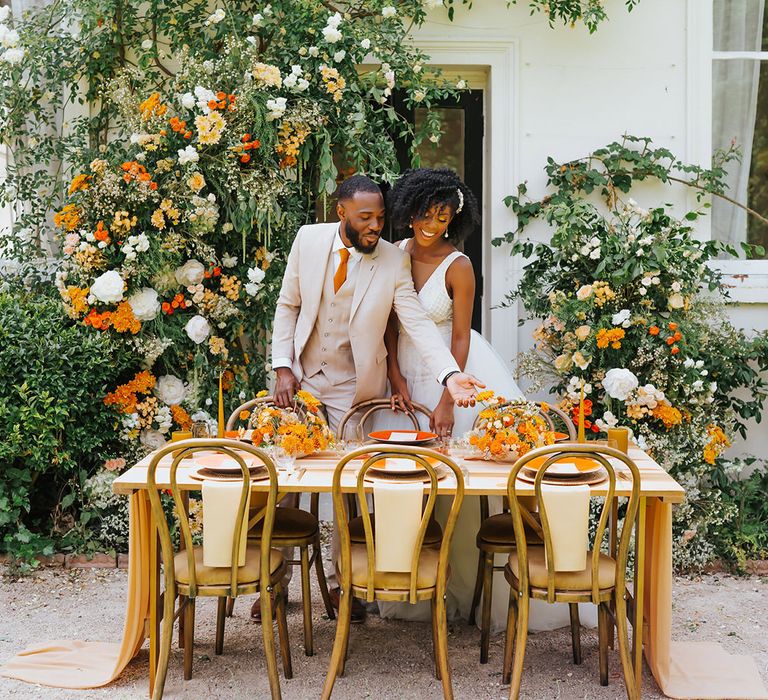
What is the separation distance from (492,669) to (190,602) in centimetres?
127

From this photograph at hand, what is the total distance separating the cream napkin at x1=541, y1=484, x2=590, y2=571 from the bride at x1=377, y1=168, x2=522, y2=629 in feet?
2.95

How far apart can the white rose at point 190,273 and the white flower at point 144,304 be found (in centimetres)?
19

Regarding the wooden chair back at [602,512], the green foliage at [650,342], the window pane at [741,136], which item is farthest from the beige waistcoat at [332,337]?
the window pane at [741,136]

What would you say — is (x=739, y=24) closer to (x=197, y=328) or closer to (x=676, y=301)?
(x=676, y=301)

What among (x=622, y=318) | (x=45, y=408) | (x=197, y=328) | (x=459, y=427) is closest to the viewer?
(x=459, y=427)

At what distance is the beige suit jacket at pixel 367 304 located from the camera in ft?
14.0

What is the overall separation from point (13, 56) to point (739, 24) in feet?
14.6

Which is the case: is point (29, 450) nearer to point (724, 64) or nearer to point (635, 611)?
point (635, 611)

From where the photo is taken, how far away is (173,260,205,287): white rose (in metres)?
5.15

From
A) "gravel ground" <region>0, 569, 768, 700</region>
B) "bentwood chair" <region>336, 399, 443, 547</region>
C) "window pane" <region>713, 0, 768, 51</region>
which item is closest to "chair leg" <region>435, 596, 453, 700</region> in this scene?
"gravel ground" <region>0, 569, 768, 700</region>

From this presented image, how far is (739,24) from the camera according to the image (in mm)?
5887

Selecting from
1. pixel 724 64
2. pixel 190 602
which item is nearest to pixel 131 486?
pixel 190 602

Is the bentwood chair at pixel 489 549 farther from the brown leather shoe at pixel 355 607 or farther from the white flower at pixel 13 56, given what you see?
the white flower at pixel 13 56

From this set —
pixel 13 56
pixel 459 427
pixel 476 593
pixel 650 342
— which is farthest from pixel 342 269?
pixel 13 56
